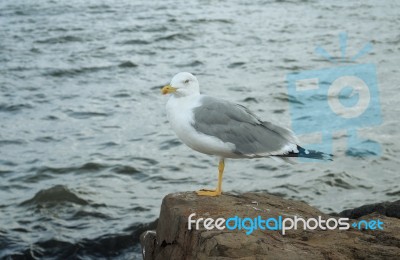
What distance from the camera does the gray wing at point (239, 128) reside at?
4.56 metres

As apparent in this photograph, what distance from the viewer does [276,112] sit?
10234 millimetres

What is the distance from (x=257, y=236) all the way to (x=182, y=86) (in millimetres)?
1295

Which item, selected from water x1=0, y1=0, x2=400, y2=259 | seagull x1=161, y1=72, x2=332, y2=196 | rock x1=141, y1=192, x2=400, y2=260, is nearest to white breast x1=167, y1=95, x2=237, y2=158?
seagull x1=161, y1=72, x2=332, y2=196

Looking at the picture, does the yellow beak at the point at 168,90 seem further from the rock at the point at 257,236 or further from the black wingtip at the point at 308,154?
the black wingtip at the point at 308,154

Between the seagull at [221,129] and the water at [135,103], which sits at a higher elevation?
the seagull at [221,129]

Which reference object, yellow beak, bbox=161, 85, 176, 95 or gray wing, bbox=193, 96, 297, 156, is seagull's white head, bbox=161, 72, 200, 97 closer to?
yellow beak, bbox=161, 85, 176, 95

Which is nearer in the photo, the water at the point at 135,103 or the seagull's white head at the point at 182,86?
the seagull's white head at the point at 182,86

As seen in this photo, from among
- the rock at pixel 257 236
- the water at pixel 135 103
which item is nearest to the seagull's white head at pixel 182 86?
the rock at pixel 257 236

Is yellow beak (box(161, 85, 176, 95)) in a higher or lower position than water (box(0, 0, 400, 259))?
higher

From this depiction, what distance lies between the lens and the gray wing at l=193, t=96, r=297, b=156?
456 centimetres

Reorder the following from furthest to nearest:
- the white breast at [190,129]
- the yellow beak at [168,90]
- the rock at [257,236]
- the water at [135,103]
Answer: the water at [135,103], the yellow beak at [168,90], the white breast at [190,129], the rock at [257,236]

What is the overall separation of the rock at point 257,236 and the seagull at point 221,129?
32 cm

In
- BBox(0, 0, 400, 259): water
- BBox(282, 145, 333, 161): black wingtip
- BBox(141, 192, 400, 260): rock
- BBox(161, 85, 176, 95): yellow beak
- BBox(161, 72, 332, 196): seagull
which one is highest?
BBox(161, 85, 176, 95): yellow beak

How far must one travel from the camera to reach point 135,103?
10984 mm
